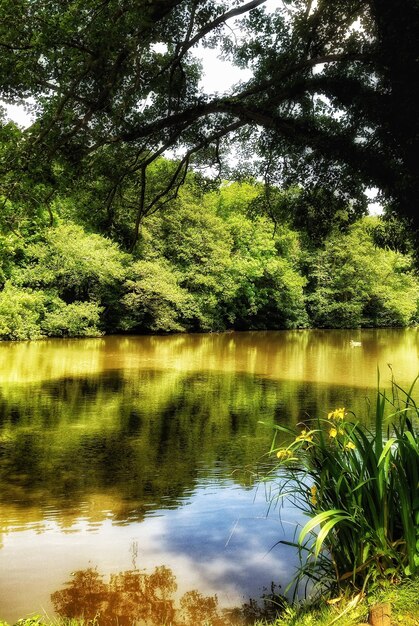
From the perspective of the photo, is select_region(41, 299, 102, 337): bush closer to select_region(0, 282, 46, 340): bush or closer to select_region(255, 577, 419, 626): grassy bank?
select_region(0, 282, 46, 340): bush

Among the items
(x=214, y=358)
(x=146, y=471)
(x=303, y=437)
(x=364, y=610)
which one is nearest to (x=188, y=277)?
(x=214, y=358)

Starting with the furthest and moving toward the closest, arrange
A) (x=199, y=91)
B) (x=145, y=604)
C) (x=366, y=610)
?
1. (x=199, y=91)
2. (x=145, y=604)
3. (x=366, y=610)

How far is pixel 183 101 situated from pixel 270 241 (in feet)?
92.2

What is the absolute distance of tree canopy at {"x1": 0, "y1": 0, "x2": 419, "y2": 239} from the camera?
5.52 metres

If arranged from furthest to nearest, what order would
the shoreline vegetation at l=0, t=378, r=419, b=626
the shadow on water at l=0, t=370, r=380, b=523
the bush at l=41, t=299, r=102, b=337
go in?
1. the bush at l=41, t=299, r=102, b=337
2. the shadow on water at l=0, t=370, r=380, b=523
3. the shoreline vegetation at l=0, t=378, r=419, b=626

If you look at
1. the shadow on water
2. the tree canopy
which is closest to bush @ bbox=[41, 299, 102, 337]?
the shadow on water

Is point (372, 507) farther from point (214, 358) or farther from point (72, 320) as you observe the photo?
point (72, 320)

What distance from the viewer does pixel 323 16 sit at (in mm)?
7238

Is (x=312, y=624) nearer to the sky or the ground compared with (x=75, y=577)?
nearer to the sky

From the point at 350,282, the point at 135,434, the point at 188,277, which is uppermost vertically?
the point at 350,282

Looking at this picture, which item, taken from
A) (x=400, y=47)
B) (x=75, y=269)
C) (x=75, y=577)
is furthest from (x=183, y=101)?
(x=75, y=269)

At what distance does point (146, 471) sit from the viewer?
750 cm

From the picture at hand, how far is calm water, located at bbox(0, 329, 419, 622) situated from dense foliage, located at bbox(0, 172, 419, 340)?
8.58 metres

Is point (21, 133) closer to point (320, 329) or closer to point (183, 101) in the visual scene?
point (183, 101)
